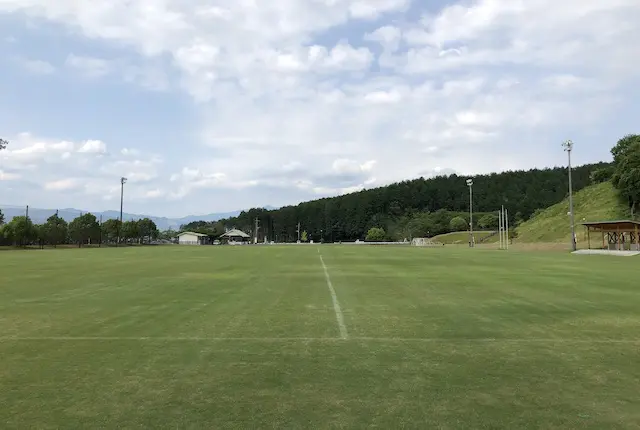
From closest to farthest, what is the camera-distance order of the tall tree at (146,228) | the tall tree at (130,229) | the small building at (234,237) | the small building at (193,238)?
the tall tree at (130,229), the tall tree at (146,228), the small building at (193,238), the small building at (234,237)

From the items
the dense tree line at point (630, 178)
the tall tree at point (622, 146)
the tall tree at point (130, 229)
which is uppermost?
the tall tree at point (622, 146)

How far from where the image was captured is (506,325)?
9.84 meters

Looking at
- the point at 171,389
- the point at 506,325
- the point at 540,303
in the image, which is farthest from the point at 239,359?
the point at 540,303

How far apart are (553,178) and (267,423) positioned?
192 m

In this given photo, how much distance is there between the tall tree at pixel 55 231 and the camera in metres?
86.9

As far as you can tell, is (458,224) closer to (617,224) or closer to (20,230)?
(617,224)

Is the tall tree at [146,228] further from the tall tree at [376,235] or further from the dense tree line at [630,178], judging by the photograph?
the dense tree line at [630,178]

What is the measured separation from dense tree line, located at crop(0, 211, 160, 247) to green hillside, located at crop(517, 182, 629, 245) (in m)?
81.0

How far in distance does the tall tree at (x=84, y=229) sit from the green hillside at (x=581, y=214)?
8030cm

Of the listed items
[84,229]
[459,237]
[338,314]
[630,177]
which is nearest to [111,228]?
[84,229]

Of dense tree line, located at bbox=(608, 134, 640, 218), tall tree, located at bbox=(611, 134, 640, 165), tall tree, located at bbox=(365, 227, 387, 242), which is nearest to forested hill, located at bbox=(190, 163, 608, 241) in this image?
tall tree, located at bbox=(365, 227, 387, 242)

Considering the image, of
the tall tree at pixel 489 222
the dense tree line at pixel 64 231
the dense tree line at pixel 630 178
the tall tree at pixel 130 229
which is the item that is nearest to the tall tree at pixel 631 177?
the dense tree line at pixel 630 178

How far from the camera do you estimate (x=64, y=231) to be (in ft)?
308

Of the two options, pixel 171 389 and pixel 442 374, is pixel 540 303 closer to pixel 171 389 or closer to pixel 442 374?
pixel 442 374
